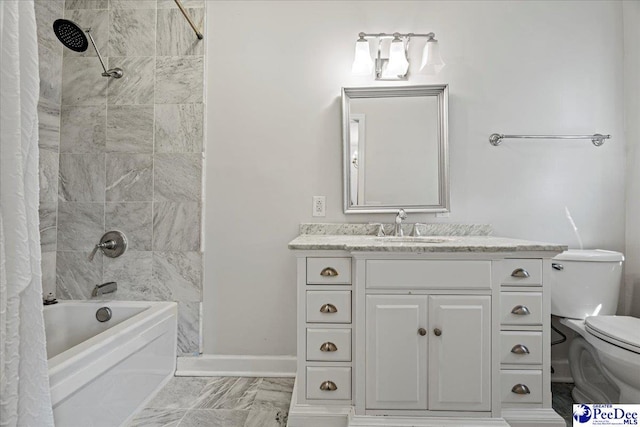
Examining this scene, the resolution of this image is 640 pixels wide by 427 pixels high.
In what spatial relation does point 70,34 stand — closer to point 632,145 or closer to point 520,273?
point 520,273

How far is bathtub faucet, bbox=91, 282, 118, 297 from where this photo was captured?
187cm

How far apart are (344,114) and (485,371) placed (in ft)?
4.93

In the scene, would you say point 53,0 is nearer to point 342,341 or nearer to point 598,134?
point 342,341

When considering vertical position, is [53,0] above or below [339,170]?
above

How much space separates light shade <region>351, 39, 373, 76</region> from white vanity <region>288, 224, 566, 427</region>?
106cm

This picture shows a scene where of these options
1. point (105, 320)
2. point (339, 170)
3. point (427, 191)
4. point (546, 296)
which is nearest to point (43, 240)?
point (105, 320)

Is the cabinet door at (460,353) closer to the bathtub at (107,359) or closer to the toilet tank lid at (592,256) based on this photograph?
the toilet tank lid at (592,256)

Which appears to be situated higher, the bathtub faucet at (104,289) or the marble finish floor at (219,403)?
the bathtub faucet at (104,289)

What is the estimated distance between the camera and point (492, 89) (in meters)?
1.95

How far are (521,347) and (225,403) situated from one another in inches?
57.5

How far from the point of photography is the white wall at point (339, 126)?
1.93m

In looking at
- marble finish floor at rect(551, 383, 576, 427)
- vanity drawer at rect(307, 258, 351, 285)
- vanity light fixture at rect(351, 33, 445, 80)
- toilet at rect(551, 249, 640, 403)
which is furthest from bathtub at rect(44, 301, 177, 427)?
toilet at rect(551, 249, 640, 403)

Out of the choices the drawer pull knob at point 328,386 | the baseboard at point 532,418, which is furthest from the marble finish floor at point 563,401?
the drawer pull knob at point 328,386

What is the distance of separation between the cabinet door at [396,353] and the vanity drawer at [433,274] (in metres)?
0.07
